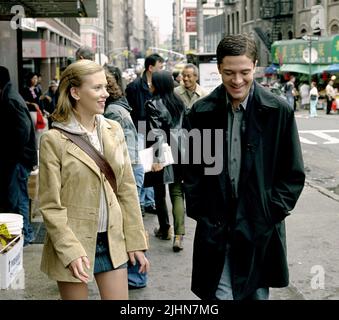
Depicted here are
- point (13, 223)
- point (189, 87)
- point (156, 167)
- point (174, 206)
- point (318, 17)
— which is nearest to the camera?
point (13, 223)

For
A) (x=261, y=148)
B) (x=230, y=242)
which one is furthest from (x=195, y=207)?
(x=261, y=148)

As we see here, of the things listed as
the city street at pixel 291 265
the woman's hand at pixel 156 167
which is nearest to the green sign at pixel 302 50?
the city street at pixel 291 265

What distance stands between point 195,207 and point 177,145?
3.67 meters

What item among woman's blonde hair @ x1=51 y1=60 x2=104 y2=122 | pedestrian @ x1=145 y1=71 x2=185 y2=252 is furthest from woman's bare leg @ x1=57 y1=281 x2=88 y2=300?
pedestrian @ x1=145 y1=71 x2=185 y2=252

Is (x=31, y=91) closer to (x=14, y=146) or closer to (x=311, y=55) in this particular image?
(x=14, y=146)

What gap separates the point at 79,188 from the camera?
3.45 m

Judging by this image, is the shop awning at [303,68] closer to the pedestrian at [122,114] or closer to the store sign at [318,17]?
the store sign at [318,17]

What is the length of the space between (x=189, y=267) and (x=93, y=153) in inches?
134

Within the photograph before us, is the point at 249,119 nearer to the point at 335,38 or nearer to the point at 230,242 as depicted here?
the point at 230,242

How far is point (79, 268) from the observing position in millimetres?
3369

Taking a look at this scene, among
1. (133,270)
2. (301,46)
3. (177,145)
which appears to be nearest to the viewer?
(133,270)

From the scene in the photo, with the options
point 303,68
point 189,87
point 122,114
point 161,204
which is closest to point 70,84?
point 122,114

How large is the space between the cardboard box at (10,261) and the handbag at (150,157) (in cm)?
185
